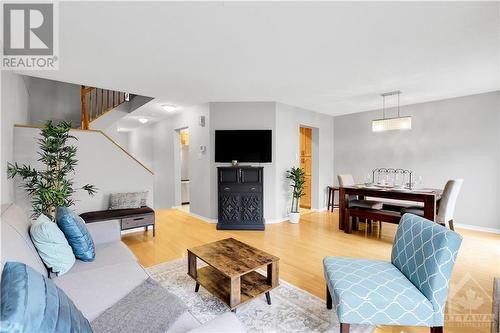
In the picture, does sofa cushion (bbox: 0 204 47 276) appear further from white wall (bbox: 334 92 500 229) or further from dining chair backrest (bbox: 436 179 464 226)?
white wall (bbox: 334 92 500 229)

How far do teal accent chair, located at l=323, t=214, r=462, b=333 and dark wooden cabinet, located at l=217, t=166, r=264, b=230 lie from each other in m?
2.81

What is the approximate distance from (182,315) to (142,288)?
438 millimetres

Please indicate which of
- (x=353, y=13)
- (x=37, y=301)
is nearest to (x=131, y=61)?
(x=353, y=13)

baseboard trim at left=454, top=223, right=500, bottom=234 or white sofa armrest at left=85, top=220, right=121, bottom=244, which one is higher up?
white sofa armrest at left=85, top=220, right=121, bottom=244

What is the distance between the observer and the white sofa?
117cm

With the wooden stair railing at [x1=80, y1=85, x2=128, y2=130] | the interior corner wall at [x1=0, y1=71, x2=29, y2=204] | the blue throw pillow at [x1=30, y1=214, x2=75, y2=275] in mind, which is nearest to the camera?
the blue throw pillow at [x1=30, y1=214, x2=75, y2=275]

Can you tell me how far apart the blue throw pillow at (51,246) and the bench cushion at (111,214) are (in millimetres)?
1855

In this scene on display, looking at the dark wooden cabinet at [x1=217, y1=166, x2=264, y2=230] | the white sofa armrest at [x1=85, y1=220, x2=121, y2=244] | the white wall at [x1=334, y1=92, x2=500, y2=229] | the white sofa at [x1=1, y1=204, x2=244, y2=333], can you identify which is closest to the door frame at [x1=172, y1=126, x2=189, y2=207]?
the dark wooden cabinet at [x1=217, y1=166, x2=264, y2=230]

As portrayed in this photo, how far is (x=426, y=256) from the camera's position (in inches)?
57.5

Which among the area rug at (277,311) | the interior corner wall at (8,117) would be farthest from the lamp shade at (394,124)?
the interior corner wall at (8,117)

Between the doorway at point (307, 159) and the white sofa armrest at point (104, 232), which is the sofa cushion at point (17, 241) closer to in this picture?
the white sofa armrest at point (104, 232)

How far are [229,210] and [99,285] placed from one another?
2.88 m

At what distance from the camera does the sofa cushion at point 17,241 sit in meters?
1.27

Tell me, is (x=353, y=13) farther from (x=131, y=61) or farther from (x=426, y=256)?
(x=131, y=61)
